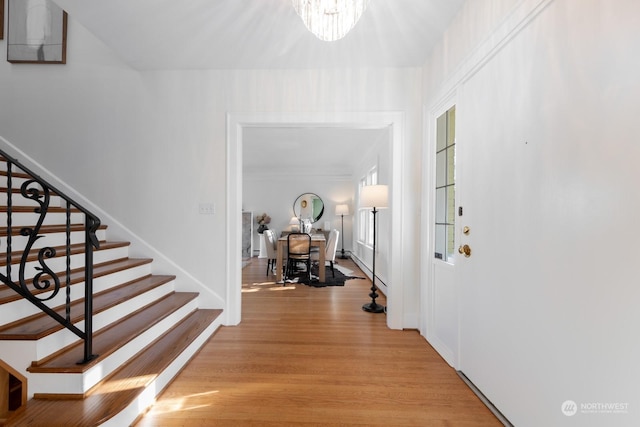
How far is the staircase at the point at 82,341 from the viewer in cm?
144

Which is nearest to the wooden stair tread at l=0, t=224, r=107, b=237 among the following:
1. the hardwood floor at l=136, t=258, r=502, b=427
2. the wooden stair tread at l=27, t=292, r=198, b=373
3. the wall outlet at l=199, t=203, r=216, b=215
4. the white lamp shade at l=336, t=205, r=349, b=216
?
the wooden stair tread at l=27, t=292, r=198, b=373

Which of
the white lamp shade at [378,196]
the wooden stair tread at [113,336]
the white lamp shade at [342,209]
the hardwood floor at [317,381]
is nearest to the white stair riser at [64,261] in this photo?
the wooden stair tread at [113,336]

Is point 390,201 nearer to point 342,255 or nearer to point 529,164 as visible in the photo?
point 529,164

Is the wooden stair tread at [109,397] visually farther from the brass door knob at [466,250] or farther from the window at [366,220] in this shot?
the window at [366,220]

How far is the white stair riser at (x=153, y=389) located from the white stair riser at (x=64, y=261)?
0.88m

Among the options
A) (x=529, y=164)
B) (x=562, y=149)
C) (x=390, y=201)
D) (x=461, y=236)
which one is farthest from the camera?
(x=390, y=201)

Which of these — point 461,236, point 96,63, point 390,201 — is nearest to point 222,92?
point 96,63

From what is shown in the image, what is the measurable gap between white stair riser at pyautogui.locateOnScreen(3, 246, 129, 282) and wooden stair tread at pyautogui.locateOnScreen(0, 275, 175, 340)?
1.02 ft

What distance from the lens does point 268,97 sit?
286cm

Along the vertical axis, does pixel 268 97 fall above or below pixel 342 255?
above

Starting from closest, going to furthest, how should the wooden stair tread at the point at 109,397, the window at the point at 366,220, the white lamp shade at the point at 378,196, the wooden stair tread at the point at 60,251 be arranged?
the wooden stair tread at the point at 109,397, the wooden stair tread at the point at 60,251, the white lamp shade at the point at 378,196, the window at the point at 366,220

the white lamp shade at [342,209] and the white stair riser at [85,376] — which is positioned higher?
the white lamp shade at [342,209]

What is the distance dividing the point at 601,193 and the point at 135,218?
3.59m

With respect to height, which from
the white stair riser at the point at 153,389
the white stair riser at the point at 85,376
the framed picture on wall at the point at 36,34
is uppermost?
the framed picture on wall at the point at 36,34
